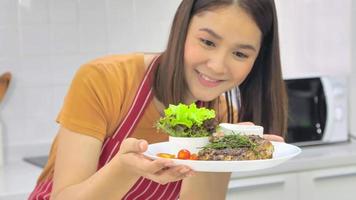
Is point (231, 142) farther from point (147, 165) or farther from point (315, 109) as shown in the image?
point (315, 109)

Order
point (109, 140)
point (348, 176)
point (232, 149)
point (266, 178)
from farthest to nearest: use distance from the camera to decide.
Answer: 1. point (348, 176)
2. point (266, 178)
3. point (109, 140)
4. point (232, 149)

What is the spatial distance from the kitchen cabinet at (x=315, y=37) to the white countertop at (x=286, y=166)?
36 centimetres

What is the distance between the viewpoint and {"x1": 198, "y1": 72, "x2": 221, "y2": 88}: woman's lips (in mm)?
1385

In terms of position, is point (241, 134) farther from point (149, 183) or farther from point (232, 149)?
point (149, 183)

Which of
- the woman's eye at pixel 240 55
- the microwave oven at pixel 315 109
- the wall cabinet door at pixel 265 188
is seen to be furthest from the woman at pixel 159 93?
the microwave oven at pixel 315 109

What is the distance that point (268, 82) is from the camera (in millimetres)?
1543

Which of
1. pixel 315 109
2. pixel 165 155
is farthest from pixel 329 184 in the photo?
pixel 165 155

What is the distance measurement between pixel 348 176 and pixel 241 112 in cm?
136

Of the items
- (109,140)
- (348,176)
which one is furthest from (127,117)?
(348,176)

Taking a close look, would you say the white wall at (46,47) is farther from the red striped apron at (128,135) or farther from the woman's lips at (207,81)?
the woman's lips at (207,81)

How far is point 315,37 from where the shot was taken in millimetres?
3168

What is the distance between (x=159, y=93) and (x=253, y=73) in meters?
0.22

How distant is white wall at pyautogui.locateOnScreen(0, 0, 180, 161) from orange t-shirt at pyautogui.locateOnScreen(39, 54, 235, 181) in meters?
1.28

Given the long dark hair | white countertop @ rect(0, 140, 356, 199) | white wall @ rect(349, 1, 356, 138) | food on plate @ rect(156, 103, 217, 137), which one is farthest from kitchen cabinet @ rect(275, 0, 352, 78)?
food on plate @ rect(156, 103, 217, 137)
